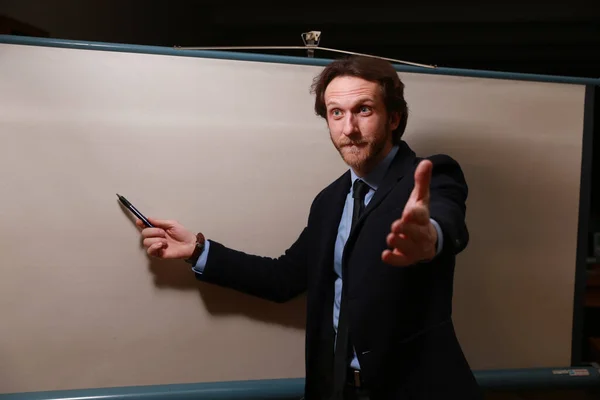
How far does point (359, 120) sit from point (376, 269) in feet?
0.89

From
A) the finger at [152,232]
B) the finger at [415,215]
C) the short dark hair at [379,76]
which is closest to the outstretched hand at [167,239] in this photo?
the finger at [152,232]

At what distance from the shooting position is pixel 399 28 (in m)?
1.72

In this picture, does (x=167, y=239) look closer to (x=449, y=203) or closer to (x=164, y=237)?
(x=164, y=237)

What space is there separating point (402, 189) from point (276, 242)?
37cm

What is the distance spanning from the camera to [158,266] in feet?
3.13

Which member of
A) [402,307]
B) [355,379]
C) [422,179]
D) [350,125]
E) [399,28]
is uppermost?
[399,28]

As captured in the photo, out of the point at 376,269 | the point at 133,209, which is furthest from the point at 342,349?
the point at 133,209

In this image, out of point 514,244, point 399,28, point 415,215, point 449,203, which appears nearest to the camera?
point 415,215

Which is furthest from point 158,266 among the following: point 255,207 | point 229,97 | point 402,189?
point 402,189

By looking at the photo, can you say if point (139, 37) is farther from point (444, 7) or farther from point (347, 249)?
point (347, 249)

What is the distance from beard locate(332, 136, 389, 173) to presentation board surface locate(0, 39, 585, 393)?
0.67 feet

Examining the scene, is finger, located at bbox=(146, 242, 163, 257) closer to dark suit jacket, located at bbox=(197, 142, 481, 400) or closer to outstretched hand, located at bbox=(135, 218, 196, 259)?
outstretched hand, located at bbox=(135, 218, 196, 259)

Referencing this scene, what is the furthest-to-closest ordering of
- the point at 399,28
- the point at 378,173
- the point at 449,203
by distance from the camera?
the point at 399,28
the point at 378,173
the point at 449,203

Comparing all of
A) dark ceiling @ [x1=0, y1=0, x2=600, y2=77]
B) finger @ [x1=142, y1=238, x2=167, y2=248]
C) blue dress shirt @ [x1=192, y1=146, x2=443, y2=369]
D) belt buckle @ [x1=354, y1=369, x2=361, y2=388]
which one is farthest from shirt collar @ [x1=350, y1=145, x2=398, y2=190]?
dark ceiling @ [x1=0, y1=0, x2=600, y2=77]
